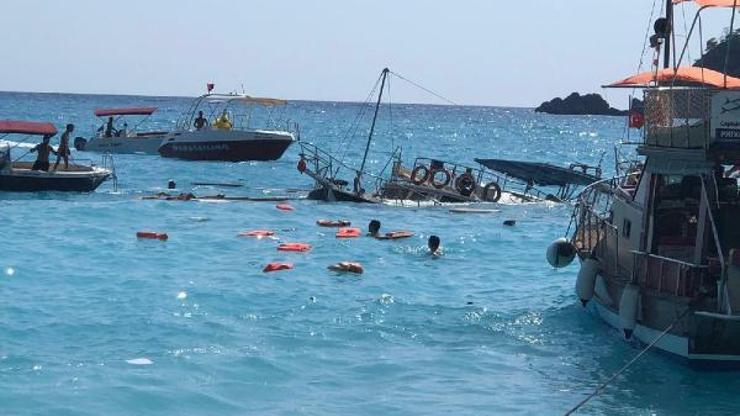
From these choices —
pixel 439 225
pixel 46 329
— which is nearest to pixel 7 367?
pixel 46 329

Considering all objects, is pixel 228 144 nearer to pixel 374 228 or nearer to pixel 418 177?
pixel 418 177

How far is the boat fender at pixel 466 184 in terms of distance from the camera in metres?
42.8

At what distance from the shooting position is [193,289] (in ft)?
79.9

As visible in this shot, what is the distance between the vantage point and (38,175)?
40.0 meters

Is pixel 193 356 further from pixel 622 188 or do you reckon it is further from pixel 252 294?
pixel 622 188

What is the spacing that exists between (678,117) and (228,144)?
45512 millimetres

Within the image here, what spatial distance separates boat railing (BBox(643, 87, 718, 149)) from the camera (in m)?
17.5

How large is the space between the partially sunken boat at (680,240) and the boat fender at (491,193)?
2211 cm

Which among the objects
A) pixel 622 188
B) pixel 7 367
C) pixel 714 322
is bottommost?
pixel 7 367

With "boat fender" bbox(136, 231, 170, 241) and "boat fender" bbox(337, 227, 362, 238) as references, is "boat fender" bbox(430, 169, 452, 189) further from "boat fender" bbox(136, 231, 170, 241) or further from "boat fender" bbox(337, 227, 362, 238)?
"boat fender" bbox(136, 231, 170, 241)

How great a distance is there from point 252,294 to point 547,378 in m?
7.89

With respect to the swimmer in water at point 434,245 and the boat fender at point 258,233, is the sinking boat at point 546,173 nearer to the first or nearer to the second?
the boat fender at point 258,233

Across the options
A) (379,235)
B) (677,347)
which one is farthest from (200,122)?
(677,347)

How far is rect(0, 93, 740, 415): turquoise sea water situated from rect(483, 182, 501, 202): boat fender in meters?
6.19
